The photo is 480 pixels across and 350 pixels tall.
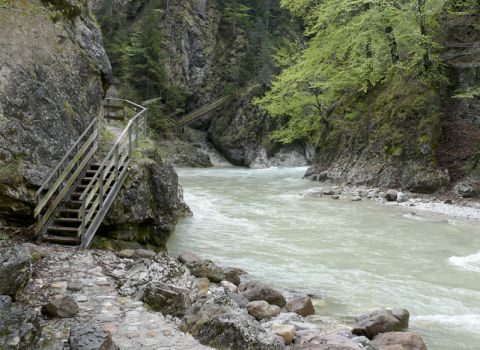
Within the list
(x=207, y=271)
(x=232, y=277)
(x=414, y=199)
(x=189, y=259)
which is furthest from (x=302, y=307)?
(x=414, y=199)

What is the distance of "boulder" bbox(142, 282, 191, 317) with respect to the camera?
219 inches

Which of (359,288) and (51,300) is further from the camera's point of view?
(359,288)

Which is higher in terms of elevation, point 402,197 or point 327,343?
point 327,343

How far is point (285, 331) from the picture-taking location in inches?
204

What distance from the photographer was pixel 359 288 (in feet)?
26.1

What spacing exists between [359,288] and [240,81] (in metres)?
36.9

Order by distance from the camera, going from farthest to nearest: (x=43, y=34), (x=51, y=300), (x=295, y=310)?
(x=43, y=34) → (x=295, y=310) → (x=51, y=300)

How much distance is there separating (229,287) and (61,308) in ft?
9.08

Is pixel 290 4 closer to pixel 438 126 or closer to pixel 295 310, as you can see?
pixel 438 126

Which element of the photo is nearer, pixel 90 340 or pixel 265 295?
pixel 90 340

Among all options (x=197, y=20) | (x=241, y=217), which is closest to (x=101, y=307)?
(x=241, y=217)

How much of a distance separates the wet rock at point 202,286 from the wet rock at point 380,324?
2136 millimetres

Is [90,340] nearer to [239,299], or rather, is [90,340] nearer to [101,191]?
[239,299]

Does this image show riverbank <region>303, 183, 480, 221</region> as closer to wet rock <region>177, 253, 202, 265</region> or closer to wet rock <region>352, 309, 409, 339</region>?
wet rock <region>352, 309, 409, 339</region>
